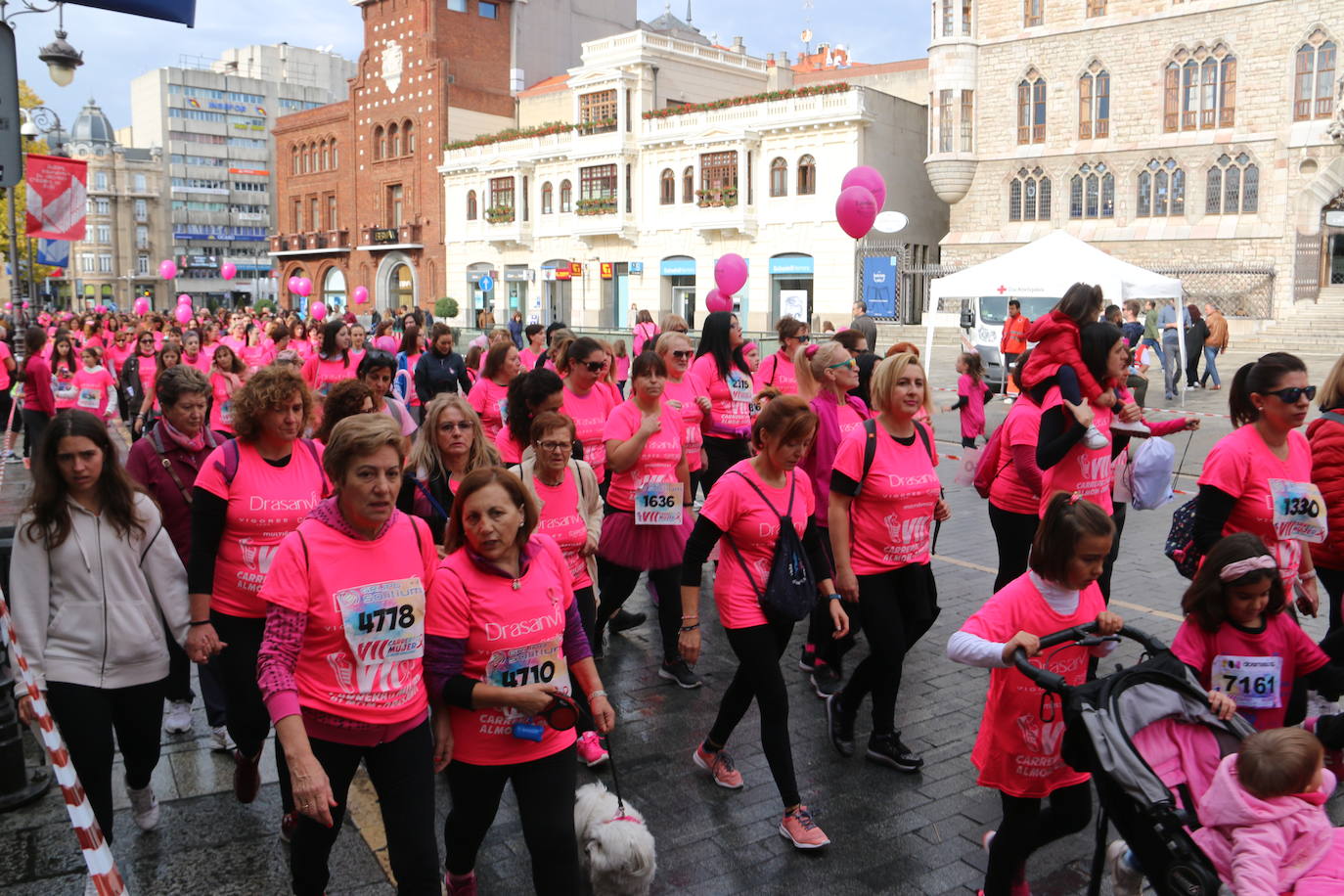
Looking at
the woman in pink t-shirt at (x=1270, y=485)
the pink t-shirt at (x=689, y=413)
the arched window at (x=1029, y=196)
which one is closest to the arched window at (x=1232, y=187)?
the arched window at (x=1029, y=196)

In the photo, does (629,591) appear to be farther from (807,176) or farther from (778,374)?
(807,176)

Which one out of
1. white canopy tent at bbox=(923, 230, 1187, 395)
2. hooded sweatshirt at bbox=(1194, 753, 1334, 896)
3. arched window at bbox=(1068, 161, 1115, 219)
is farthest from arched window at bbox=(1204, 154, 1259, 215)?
hooded sweatshirt at bbox=(1194, 753, 1334, 896)

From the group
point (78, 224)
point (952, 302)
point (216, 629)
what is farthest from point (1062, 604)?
point (952, 302)

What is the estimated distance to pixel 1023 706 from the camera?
3.52 metres

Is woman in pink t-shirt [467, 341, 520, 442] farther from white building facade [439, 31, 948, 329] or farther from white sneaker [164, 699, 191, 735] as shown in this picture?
white building facade [439, 31, 948, 329]

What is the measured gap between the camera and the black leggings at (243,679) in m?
4.22

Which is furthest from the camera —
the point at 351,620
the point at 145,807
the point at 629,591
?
the point at 629,591

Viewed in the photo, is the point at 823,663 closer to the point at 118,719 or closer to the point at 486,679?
the point at 486,679

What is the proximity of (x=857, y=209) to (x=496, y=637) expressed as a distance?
43.8 feet

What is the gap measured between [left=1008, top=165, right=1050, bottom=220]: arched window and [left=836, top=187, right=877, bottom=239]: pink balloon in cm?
2485

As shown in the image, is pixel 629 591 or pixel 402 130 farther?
pixel 402 130

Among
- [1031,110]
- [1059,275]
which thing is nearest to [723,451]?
[1059,275]

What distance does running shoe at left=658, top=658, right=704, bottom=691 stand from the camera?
5.96 m

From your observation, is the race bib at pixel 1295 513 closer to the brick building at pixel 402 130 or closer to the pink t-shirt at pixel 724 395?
the pink t-shirt at pixel 724 395
